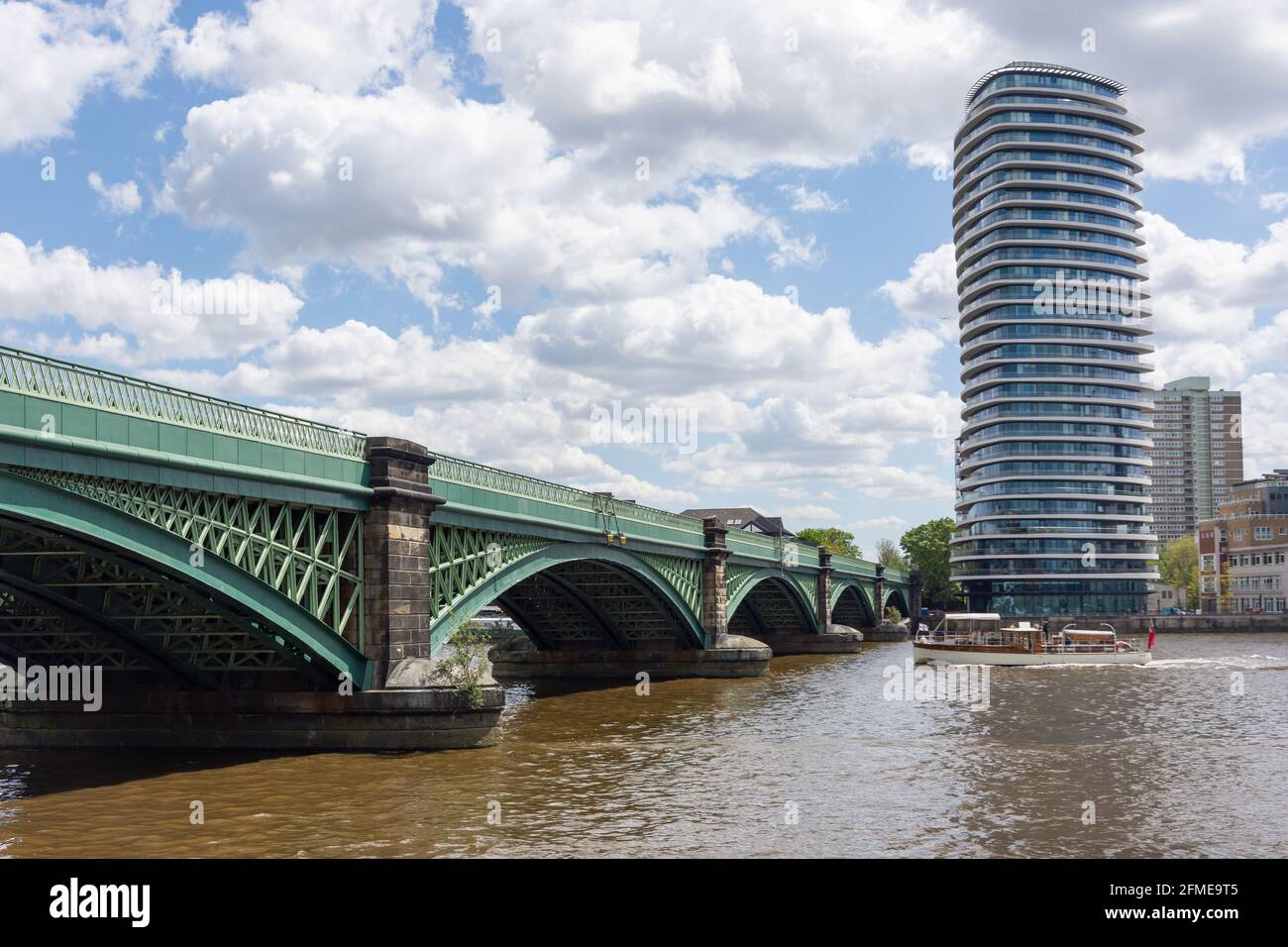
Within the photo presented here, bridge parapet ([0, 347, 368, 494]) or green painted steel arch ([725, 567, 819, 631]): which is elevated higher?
bridge parapet ([0, 347, 368, 494])

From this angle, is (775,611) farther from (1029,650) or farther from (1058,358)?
(1058,358)

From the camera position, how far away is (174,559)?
27656mm

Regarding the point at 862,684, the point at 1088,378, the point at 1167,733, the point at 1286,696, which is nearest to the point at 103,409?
the point at 1167,733

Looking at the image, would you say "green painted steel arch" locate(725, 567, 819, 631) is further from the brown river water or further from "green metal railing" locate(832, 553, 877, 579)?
the brown river water

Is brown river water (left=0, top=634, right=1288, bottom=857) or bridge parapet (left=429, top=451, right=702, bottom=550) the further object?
bridge parapet (left=429, top=451, right=702, bottom=550)

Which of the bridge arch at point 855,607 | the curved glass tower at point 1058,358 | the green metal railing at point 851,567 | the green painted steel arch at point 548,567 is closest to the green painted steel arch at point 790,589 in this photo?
the green painted steel arch at point 548,567

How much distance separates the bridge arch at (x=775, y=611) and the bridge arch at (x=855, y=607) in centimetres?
1635

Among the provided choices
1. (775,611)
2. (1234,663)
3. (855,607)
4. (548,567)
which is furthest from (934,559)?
(548,567)

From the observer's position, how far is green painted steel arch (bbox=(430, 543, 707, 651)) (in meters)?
39.6

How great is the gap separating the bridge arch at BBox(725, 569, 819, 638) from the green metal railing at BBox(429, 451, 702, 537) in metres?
31.6

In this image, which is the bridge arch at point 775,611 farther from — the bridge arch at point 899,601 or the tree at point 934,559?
the tree at point 934,559

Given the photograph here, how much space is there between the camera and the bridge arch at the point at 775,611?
304ft

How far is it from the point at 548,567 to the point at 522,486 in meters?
4.12

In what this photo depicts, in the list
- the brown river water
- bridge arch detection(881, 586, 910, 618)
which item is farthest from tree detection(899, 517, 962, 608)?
the brown river water
